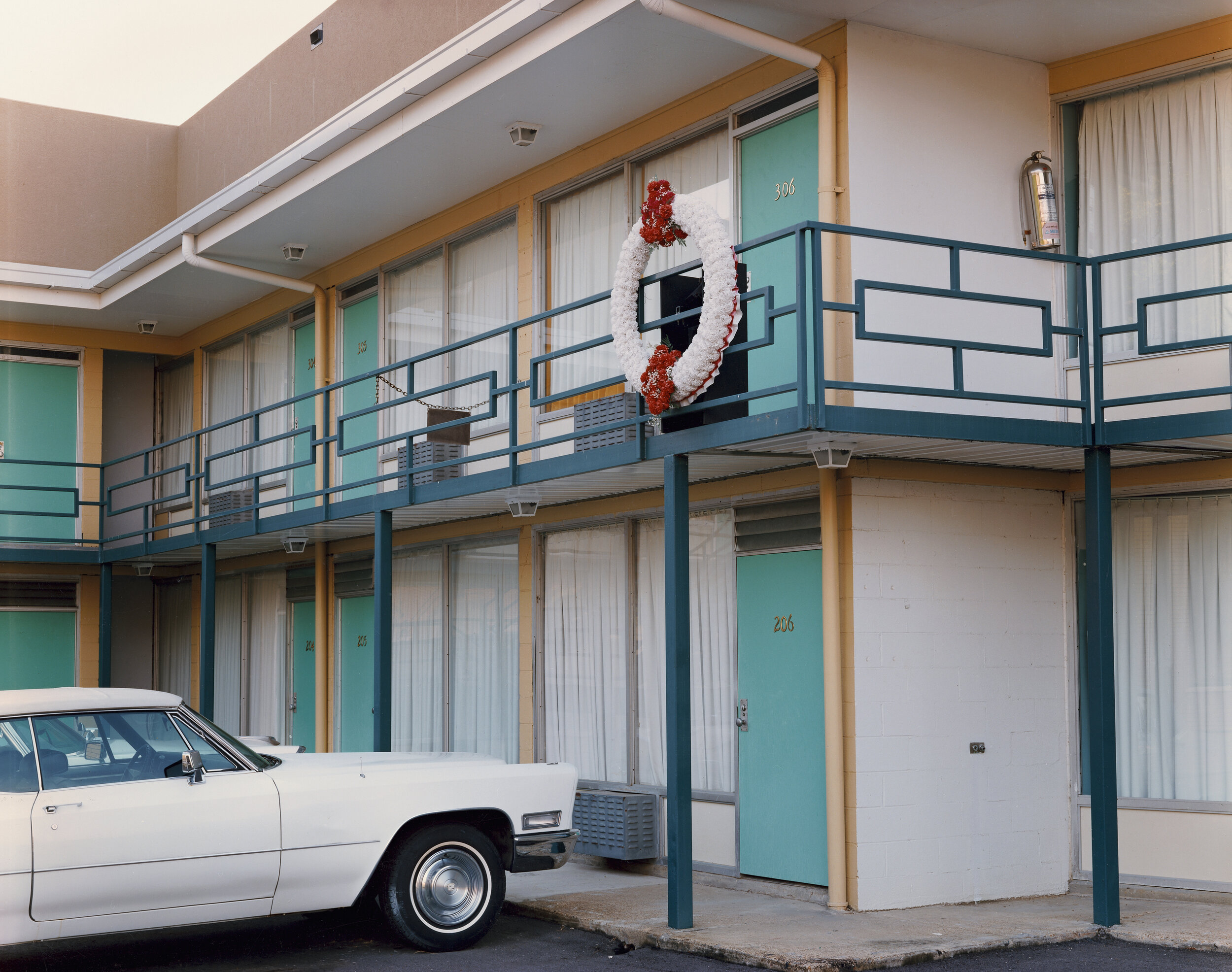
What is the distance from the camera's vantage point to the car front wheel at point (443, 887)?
7586mm

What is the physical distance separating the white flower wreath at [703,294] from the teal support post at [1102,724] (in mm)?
2489

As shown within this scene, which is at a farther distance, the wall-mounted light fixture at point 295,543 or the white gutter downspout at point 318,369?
the white gutter downspout at point 318,369

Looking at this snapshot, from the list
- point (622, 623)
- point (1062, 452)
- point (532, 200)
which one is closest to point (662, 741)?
point (622, 623)

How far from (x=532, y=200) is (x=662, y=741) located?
485 cm

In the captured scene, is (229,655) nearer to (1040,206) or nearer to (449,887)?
(449,887)

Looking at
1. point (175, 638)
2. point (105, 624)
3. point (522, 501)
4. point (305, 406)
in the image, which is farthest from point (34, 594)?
point (522, 501)

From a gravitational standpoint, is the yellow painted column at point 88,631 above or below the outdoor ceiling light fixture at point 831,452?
below

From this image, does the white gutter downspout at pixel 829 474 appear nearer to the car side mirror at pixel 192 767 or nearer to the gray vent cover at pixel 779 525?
the gray vent cover at pixel 779 525

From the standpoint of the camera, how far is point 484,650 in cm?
1259

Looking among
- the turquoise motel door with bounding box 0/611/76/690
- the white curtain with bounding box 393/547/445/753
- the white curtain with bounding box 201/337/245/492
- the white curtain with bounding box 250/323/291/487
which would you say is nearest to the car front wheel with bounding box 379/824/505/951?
the white curtain with bounding box 393/547/445/753

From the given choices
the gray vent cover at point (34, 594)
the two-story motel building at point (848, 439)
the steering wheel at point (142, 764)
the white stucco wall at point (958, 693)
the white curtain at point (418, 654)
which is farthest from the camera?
the gray vent cover at point (34, 594)

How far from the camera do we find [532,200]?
40.0 ft

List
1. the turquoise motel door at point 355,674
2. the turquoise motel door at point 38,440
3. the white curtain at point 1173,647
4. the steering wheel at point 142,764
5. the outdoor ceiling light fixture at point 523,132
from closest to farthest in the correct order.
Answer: the steering wheel at point 142,764, the white curtain at point 1173,647, the outdoor ceiling light fixture at point 523,132, the turquoise motel door at point 355,674, the turquoise motel door at point 38,440

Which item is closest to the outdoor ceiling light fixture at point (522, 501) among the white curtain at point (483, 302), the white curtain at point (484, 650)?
the white curtain at point (484, 650)
